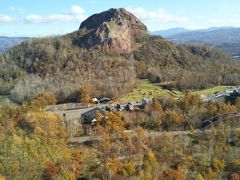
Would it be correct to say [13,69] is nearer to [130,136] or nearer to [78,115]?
[78,115]

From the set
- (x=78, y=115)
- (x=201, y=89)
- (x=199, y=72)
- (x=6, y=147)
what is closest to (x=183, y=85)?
(x=201, y=89)

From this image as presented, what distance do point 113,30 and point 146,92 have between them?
38.1 m

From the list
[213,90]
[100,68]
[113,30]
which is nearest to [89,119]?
[213,90]

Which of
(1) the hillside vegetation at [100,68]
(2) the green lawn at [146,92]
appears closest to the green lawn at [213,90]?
(1) the hillside vegetation at [100,68]

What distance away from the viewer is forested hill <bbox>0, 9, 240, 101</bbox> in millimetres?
79375

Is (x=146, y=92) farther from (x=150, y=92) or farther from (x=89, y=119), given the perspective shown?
(x=89, y=119)

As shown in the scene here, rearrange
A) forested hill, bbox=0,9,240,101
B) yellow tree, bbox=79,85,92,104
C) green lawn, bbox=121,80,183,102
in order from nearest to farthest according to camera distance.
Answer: yellow tree, bbox=79,85,92,104, green lawn, bbox=121,80,183,102, forested hill, bbox=0,9,240,101

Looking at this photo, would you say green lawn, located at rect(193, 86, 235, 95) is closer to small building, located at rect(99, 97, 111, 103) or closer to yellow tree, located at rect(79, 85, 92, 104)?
small building, located at rect(99, 97, 111, 103)

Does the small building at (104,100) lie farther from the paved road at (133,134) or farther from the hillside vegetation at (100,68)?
the paved road at (133,134)

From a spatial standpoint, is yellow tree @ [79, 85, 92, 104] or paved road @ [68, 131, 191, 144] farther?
yellow tree @ [79, 85, 92, 104]

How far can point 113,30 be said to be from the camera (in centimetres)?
10938

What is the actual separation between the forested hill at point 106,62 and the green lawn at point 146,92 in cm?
185

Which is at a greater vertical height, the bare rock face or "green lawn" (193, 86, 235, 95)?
the bare rock face

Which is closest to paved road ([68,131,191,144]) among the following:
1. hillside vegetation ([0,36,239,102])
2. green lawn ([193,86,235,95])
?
hillside vegetation ([0,36,239,102])
